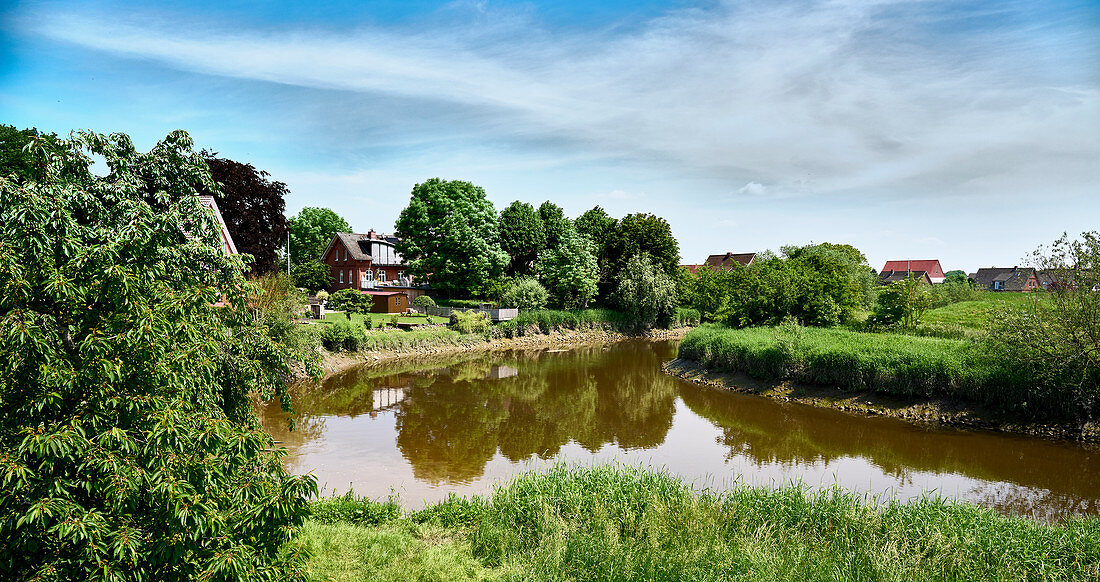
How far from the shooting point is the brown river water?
12.3m

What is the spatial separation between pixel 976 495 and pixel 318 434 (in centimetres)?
1647

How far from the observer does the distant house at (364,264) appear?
5375 centimetres

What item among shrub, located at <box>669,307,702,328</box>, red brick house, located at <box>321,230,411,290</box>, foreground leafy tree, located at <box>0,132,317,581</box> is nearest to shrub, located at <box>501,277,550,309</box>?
shrub, located at <box>669,307,702,328</box>

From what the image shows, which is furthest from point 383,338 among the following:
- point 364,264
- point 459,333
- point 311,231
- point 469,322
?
point 311,231

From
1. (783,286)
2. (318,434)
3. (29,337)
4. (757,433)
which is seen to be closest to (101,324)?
(29,337)

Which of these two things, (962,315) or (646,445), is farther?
(962,315)

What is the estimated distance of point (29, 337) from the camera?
4102 millimetres

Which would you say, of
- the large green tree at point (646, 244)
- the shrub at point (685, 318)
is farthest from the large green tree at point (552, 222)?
the shrub at point (685, 318)

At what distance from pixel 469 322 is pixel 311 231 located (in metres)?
44.8

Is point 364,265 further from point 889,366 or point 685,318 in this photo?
point 889,366

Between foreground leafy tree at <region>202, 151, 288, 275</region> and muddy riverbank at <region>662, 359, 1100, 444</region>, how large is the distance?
25.0m

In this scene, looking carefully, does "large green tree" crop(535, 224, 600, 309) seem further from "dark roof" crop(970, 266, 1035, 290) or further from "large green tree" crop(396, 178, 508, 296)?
"dark roof" crop(970, 266, 1035, 290)

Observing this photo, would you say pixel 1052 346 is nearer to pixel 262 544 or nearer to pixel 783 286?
pixel 783 286

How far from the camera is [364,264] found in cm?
5381
